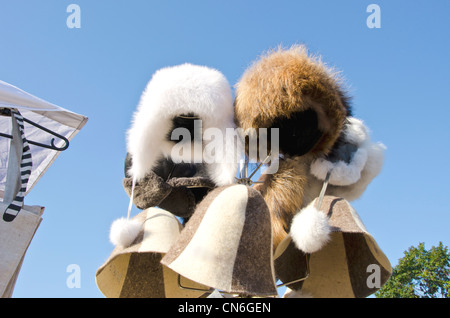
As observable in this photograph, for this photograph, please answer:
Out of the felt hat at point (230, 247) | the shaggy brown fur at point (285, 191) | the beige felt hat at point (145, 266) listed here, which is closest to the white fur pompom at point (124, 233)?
the beige felt hat at point (145, 266)

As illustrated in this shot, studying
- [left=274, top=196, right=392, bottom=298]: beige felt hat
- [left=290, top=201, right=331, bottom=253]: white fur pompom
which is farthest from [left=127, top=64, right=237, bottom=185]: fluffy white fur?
[left=274, top=196, right=392, bottom=298]: beige felt hat

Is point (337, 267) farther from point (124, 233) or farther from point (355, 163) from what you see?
point (124, 233)

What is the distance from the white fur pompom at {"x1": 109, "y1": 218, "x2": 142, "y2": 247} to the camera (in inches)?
66.4

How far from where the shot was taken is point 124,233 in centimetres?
169

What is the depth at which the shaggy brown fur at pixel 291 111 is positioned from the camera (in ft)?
5.98

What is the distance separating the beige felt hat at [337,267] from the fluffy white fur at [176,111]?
1.62ft

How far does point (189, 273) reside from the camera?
1375 mm

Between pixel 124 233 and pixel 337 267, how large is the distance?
3.28ft

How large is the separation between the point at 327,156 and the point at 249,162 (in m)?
0.38

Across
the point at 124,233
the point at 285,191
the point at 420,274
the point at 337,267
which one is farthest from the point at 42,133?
the point at 420,274

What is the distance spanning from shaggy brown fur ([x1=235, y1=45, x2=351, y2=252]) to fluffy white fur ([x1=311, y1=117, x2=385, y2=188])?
0.23 feet
